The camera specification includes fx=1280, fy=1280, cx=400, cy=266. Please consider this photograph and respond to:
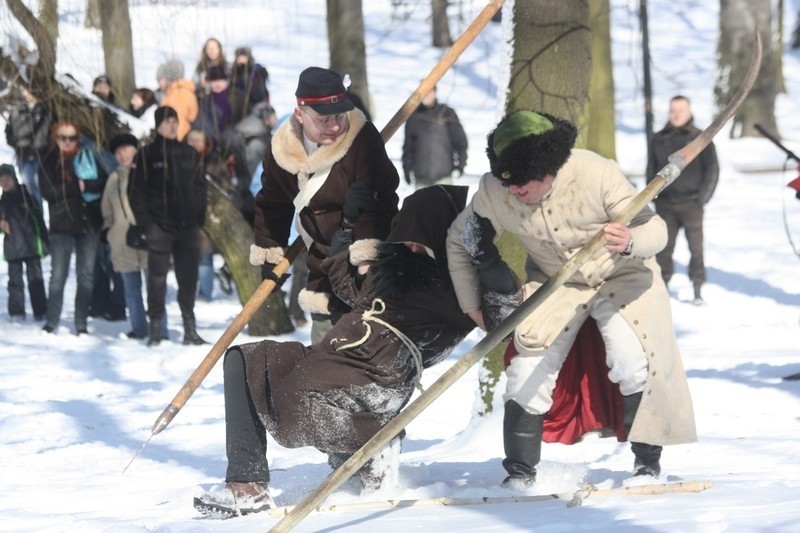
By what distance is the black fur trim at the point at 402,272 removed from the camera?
4.80 m

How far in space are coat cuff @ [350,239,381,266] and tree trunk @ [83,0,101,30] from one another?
125 inches

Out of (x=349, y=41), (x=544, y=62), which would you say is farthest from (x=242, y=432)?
(x=349, y=41)

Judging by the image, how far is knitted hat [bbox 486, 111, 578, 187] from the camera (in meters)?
4.41

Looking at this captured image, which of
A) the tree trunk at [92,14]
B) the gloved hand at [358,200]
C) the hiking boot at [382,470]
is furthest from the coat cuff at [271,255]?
the tree trunk at [92,14]

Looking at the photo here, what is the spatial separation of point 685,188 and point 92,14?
18.9 ft

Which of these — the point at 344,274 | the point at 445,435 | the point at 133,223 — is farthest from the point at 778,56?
the point at 344,274

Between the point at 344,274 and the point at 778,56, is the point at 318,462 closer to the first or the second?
the point at 344,274

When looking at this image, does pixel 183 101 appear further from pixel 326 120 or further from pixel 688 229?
pixel 326 120

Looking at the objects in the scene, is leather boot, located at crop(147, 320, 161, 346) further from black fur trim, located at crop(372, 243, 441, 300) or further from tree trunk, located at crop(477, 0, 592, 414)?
black fur trim, located at crop(372, 243, 441, 300)

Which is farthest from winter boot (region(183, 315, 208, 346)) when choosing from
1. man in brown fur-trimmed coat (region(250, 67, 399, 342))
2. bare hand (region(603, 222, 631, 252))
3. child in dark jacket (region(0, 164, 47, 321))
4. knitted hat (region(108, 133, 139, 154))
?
bare hand (region(603, 222, 631, 252))

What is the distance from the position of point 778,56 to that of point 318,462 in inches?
700

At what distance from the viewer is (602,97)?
15.0 metres

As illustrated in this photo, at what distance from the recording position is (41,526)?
489cm

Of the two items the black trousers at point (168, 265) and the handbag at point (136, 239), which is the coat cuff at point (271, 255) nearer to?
the black trousers at point (168, 265)
